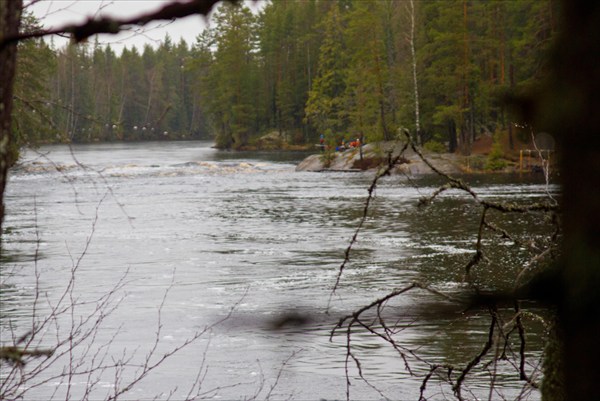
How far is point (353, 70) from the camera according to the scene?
64500 mm

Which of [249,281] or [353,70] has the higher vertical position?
[353,70]

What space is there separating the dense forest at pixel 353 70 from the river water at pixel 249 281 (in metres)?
3.48

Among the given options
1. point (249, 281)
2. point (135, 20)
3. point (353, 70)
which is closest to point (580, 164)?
point (135, 20)

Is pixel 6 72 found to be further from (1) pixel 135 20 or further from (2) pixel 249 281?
(2) pixel 249 281

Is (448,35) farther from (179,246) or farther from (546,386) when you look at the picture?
(546,386)

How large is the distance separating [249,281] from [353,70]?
49.4 meters

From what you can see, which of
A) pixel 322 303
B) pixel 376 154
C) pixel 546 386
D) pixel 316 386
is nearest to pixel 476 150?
pixel 376 154

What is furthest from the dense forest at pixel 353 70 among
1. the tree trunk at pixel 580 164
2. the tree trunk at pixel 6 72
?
the tree trunk at pixel 580 164

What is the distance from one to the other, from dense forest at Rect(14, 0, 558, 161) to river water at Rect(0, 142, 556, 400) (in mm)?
3480

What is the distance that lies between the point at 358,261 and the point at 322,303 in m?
4.90

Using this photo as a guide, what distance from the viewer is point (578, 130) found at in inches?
30.8

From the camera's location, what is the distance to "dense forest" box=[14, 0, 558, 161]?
179 ft

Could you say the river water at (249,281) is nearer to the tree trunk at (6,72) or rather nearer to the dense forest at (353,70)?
the tree trunk at (6,72)

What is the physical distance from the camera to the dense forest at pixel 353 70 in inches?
2151
